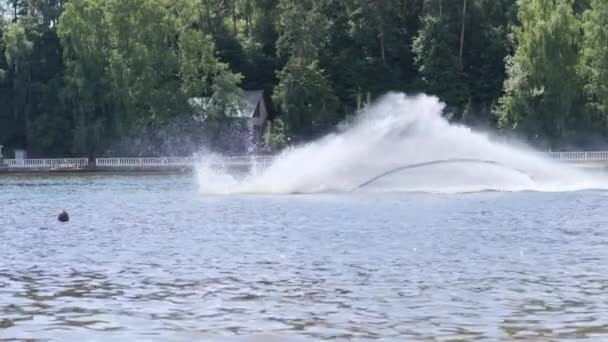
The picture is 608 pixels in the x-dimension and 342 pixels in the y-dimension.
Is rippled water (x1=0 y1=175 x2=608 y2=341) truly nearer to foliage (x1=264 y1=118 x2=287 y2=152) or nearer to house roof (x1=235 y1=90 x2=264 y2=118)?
foliage (x1=264 y1=118 x2=287 y2=152)

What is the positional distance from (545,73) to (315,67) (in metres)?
19.0

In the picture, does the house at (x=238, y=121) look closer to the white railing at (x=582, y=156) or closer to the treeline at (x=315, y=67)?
the treeline at (x=315, y=67)

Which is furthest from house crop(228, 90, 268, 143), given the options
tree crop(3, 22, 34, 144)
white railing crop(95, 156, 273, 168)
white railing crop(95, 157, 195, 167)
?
tree crop(3, 22, 34, 144)

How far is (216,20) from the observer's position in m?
109

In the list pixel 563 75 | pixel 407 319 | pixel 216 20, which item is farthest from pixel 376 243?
pixel 216 20

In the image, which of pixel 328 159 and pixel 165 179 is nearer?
pixel 328 159

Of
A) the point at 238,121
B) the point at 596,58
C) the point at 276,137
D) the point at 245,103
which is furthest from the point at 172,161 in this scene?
the point at 596,58

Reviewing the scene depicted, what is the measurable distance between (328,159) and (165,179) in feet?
86.0

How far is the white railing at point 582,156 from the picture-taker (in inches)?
3125

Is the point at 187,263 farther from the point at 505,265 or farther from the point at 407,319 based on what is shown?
the point at 407,319

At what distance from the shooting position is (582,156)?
263ft

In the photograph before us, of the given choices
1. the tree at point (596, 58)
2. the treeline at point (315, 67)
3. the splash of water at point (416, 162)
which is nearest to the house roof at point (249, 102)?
the treeline at point (315, 67)

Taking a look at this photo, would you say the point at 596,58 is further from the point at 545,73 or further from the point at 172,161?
the point at 172,161

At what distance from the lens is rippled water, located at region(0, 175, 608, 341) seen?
1633 centimetres
